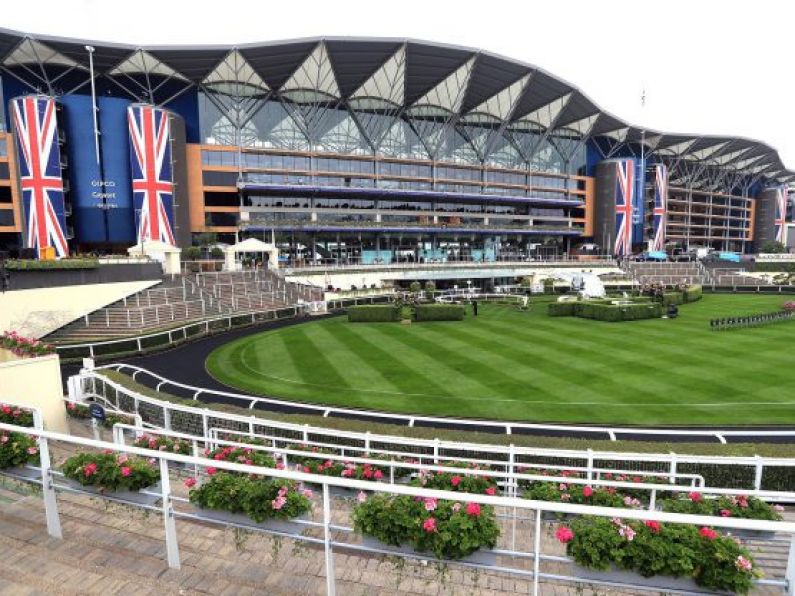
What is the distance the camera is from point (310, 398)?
19516 millimetres

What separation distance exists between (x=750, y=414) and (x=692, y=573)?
1628 cm

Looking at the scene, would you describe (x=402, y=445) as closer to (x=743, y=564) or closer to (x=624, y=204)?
(x=743, y=564)

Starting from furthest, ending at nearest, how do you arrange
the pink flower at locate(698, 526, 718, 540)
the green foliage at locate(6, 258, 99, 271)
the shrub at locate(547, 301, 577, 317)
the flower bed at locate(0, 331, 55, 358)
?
1. the shrub at locate(547, 301, 577, 317)
2. the green foliage at locate(6, 258, 99, 271)
3. the flower bed at locate(0, 331, 55, 358)
4. the pink flower at locate(698, 526, 718, 540)

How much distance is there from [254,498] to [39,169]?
243 feet

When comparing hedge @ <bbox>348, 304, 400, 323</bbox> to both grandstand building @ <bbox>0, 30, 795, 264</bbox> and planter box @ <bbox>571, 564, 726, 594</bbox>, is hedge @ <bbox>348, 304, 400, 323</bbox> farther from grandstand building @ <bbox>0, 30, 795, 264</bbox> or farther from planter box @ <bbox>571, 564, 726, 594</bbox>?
planter box @ <bbox>571, 564, 726, 594</bbox>

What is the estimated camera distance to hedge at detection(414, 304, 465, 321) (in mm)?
39312

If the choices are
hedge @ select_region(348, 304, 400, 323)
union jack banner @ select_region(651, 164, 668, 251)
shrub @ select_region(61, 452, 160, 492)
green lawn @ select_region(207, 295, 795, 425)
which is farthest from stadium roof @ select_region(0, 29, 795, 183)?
shrub @ select_region(61, 452, 160, 492)

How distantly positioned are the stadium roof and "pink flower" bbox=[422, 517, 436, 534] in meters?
71.8

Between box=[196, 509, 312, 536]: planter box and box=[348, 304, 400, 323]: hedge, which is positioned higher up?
box=[196, 509, 312, 536]: planter box

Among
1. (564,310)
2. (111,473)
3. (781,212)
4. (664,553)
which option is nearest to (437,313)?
(564,310)

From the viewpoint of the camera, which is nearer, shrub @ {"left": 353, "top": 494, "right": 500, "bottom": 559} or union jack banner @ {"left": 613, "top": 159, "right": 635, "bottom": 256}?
shrub @ {"left": 353, "top": 494, "right": 500, "bottom": 559}

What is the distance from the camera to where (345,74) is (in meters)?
74.2

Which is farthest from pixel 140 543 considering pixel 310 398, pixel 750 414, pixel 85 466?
pixel 750 414

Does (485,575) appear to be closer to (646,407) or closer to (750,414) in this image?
(646,407)
